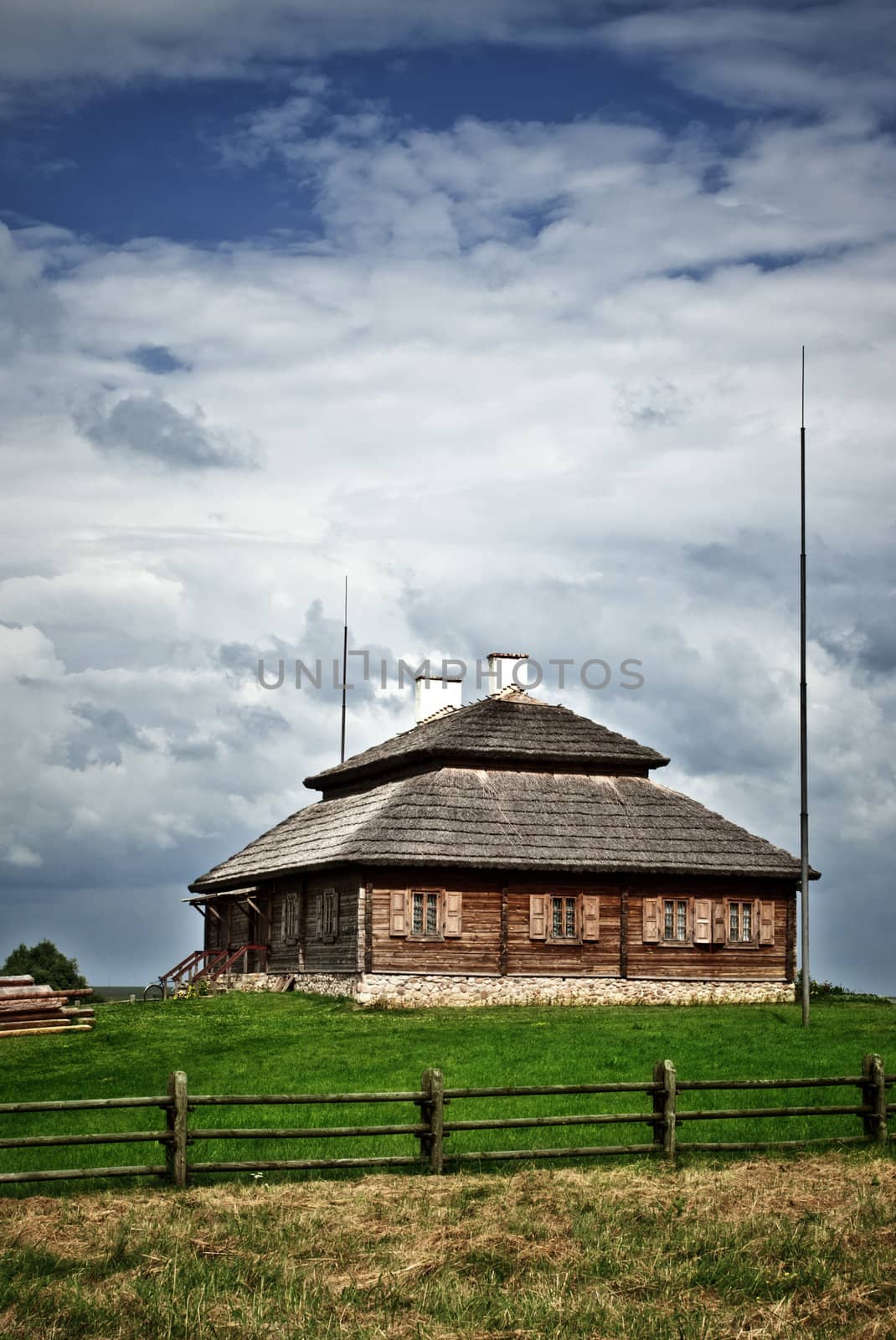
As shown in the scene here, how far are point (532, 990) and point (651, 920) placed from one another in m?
3.62

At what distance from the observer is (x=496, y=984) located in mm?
33812

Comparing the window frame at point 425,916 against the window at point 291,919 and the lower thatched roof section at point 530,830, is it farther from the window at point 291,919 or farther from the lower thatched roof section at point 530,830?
the window at point 291,919

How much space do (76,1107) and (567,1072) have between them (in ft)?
30.1

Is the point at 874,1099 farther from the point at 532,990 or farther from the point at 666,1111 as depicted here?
the point at 532,990

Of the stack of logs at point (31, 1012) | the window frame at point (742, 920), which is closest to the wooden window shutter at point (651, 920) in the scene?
the window frame at point (742, 920)

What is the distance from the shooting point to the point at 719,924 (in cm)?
3609

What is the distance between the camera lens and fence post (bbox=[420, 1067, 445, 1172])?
15.2 metres

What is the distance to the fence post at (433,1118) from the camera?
15.2m

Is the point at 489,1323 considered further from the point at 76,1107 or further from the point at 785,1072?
the point at 785,1072

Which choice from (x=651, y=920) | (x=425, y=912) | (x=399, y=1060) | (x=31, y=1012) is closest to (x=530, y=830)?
(x=425, y=912)

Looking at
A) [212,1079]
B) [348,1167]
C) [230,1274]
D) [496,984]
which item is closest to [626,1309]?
[230,1274]

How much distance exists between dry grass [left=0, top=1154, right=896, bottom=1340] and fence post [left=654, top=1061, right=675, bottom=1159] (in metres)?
0.61

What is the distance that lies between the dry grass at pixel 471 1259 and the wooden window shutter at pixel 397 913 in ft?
59.6

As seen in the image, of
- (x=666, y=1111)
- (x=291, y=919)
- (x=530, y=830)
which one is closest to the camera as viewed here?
(x=666, y=1111)
